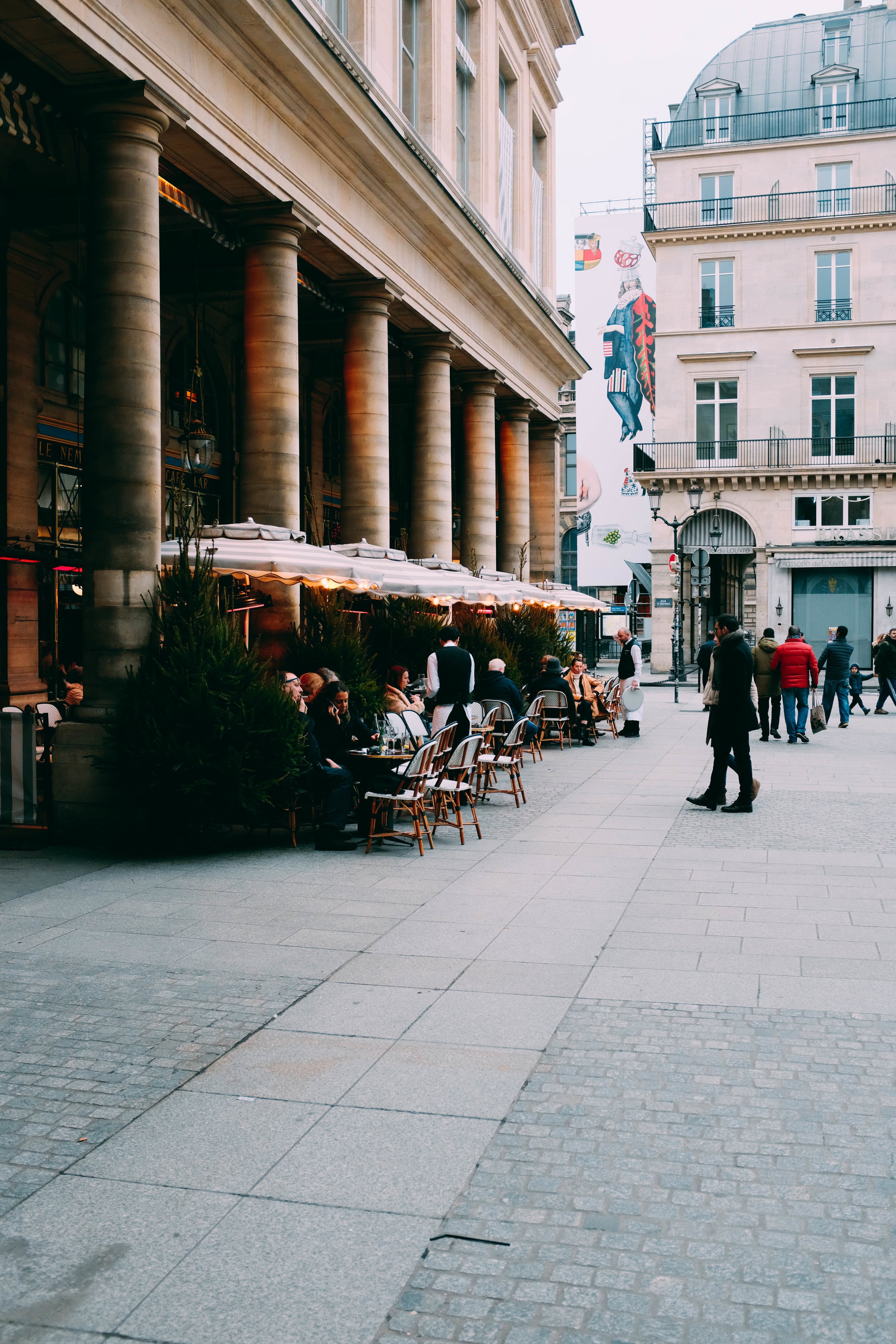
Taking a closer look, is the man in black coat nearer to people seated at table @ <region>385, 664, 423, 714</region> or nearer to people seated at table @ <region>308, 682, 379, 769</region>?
people seated at table @ <region>385, 664, 423, 714</region>

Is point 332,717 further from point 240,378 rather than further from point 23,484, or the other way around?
point 240,378

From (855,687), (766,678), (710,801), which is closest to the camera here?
(710,801)

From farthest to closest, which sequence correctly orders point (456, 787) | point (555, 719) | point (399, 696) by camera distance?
point (555, 719) < point (399, 696) < point (456, 787)

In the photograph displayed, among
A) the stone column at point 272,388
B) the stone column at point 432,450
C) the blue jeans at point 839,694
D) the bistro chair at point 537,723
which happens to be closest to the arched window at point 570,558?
the stone column at point 432,450

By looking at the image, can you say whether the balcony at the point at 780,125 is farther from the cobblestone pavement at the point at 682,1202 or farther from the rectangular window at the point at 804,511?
the cobblestone pavement at the point at 682,1202

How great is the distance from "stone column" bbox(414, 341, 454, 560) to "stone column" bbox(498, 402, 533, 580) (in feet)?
23.1

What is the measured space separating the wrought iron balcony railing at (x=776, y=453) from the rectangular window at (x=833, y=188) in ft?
28.0

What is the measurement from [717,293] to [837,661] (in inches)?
996

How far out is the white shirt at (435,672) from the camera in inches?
566

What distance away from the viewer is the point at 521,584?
26094 mm

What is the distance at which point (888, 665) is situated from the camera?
25.4 metres

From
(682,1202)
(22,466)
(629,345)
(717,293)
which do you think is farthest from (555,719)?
(629,345)

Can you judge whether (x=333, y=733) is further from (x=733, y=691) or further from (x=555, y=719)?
(x=555, y=719)

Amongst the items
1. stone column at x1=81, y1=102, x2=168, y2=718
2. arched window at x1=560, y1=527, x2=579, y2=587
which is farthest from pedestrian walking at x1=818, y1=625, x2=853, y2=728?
arched window at x1=560, y1=527, x2=579, y2=587
